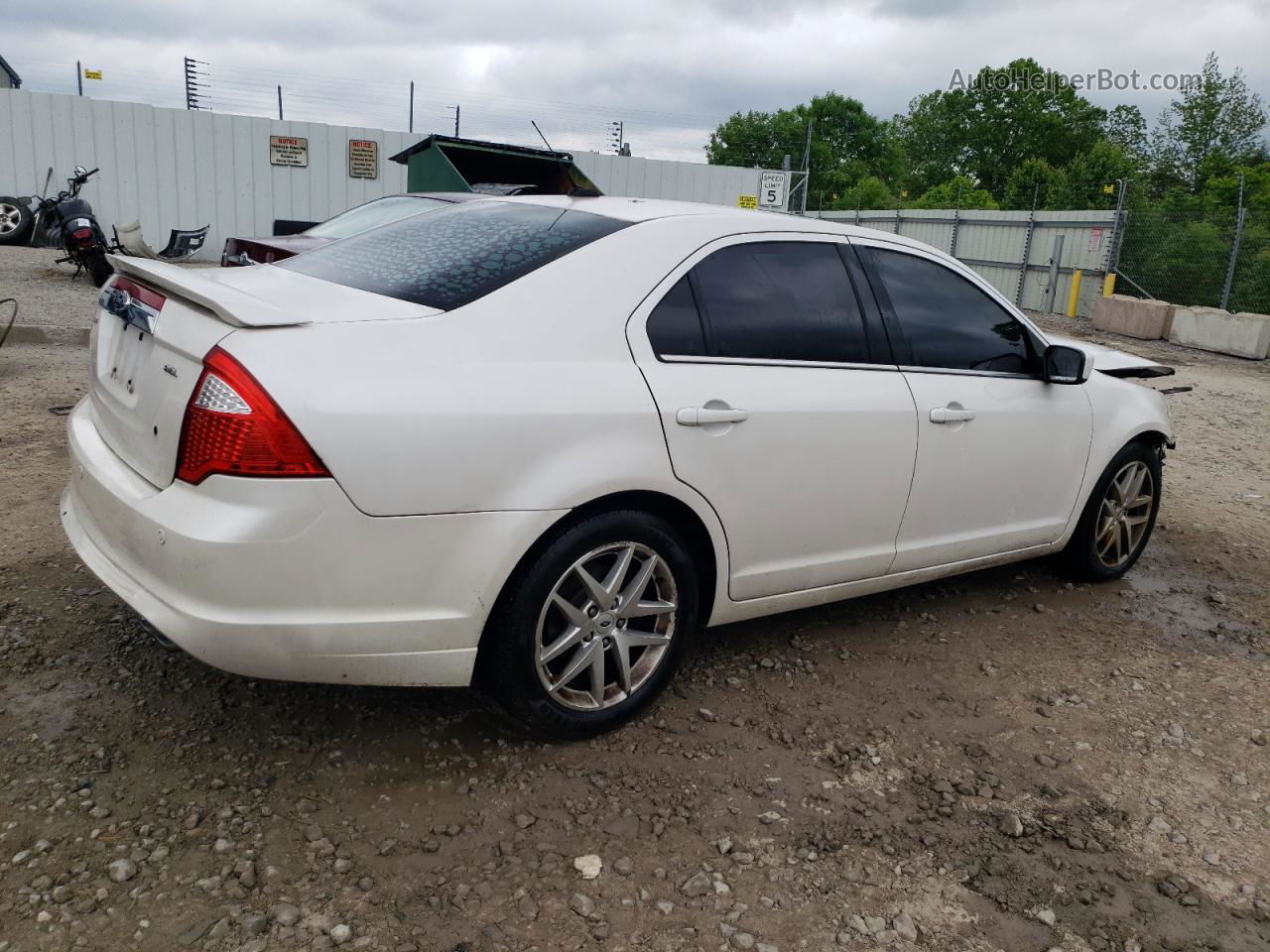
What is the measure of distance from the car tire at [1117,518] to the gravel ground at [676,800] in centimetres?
57

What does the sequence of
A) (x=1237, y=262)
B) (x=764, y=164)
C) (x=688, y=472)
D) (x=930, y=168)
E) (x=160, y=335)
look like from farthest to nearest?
(x=764, y=164), (x=930, y=168), (x=1237, y=262), (x=688, y=472), (x=160, y=335)

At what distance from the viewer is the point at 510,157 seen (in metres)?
11.1

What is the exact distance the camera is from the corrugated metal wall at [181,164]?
709 inches

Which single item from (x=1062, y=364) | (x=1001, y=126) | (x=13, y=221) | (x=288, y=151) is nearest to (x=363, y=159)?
(x=288, y=151)

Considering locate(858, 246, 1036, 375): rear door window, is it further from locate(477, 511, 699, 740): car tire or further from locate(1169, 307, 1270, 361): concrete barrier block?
locate(1169, 307, 1270, 361): concrete barrier block

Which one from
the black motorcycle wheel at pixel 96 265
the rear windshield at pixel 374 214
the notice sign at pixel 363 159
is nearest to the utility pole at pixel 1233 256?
the rear windshield at pixel 374 214

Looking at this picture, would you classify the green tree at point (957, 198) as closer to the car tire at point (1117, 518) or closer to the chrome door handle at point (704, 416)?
the car tire at point (1117, 518)

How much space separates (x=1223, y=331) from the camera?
16.0 meters

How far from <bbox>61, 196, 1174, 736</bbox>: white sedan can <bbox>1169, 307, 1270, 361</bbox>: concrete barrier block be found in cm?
1384

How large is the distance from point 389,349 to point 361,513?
1.39 feet

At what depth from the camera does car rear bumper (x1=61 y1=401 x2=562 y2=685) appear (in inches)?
94.2

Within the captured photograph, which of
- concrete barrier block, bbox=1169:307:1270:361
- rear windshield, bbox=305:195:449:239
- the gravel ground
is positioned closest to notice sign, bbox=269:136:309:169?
rear windshield, bbox=305:195:449:239

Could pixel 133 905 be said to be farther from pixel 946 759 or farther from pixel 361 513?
pixel 946 759

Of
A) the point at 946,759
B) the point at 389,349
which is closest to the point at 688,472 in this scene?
the point at 389,349
